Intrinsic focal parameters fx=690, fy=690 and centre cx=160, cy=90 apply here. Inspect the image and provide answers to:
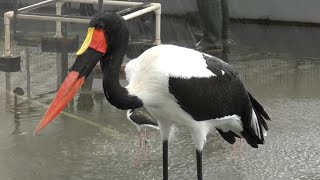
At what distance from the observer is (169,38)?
421 inches

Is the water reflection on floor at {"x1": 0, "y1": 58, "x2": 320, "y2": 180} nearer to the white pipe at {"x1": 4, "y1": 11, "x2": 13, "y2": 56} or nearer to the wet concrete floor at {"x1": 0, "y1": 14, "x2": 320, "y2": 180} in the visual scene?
the wet concrete floor at {"x1": 0, "y1": 14, "x2": 320, "y2": 180}

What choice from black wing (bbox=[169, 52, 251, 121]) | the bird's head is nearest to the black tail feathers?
black wing (bbox=[169, 52, 251, 121])

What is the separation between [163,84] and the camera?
384 cm

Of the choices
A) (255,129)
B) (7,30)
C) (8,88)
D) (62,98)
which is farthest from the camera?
(7,30)

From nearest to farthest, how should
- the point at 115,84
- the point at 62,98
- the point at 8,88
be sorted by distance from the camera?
1. the point at 62,98
2. the point at 115,84
3. the point at 8,88

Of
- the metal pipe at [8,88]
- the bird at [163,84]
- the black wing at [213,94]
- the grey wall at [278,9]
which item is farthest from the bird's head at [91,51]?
the grey wall at [278,9]

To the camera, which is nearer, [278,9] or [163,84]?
[163,84]

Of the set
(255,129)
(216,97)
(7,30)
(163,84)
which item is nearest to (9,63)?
(7,30)

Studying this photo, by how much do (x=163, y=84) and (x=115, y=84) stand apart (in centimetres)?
27

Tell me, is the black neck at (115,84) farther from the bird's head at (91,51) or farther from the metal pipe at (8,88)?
the metal pipe at (8,88)

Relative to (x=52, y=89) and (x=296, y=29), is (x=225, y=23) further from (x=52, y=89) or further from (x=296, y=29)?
(x=52, y=89)

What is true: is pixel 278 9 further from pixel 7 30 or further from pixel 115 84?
pixel 115 84

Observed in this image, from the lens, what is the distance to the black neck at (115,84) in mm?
3811

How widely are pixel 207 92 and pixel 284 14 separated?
8.14 metres
